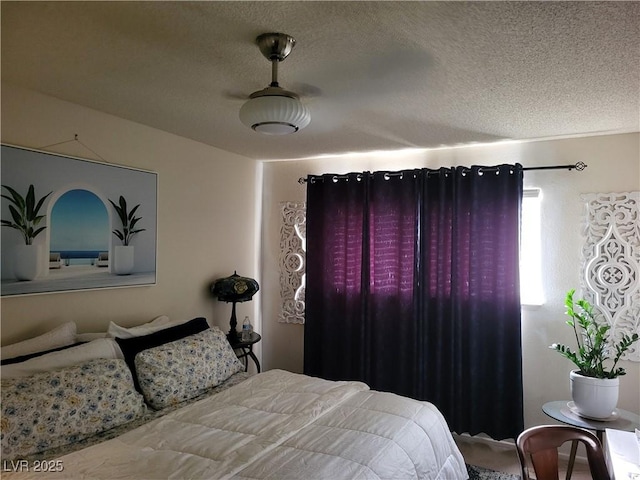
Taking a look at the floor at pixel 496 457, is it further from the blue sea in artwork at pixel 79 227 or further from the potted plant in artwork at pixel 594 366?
the blue sea in artwork at pixel 79 227

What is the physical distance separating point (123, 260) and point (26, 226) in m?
0.65

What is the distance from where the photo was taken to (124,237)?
9.68 ft

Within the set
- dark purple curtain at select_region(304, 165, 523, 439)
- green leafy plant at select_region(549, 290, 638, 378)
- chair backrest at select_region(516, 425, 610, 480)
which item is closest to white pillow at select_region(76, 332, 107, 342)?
dark purple curtain at select_region(304, 165, 523, 439)

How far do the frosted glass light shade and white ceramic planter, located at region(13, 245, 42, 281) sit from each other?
1479 millimetres

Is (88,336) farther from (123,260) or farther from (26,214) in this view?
(26,214)

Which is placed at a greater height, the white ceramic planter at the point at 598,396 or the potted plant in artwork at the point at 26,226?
the potted plant in artwork at the point at 26,226

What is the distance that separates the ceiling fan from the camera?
1781 millimetres

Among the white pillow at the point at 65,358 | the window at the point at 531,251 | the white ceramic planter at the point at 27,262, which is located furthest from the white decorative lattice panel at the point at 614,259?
the white ceramic planter at the point at 27,262

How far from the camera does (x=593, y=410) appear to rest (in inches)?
107

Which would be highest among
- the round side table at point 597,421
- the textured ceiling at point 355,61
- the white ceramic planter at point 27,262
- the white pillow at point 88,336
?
the textured ceiling at point 355,61

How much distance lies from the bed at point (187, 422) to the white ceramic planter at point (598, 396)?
3.27 feet

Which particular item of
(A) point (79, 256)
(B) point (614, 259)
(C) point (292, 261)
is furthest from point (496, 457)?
(A) point (79, 256)

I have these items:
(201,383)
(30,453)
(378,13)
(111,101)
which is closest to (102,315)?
(201,383)

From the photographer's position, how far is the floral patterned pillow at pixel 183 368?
2463 millimetres
